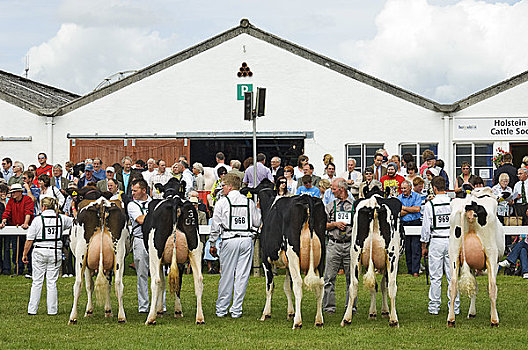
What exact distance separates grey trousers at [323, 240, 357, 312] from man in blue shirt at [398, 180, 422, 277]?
4.37 metres

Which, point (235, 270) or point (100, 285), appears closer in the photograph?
point (100, 285)

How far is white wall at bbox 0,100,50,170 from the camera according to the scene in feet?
98.0

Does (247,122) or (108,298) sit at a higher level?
(247,122)

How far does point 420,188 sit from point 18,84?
83.8ft

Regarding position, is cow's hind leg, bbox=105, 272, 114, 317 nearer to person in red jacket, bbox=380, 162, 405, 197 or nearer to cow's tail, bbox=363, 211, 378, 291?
cow's tail, bbox=363, 211, 378, 291

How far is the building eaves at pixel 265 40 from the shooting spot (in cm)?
2906

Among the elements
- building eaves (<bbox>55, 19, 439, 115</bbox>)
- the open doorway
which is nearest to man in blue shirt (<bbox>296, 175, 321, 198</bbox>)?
building eaves (<bbox>55, 19, 439, 115</bbox>)

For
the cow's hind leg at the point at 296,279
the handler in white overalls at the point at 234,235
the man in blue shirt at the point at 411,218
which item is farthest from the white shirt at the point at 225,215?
the man in blue shirt at the point at 411,218

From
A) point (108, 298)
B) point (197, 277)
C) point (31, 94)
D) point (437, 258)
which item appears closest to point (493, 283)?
point (437, 258)

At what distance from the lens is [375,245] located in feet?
41.3

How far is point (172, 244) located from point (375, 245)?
3.14 metres

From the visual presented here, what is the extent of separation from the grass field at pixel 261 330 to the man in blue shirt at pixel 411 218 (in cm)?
256

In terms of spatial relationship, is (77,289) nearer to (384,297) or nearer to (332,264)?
(332,264)

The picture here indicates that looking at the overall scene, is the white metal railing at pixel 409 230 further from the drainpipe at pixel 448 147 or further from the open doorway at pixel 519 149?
the open doorway at pixel 519 149
